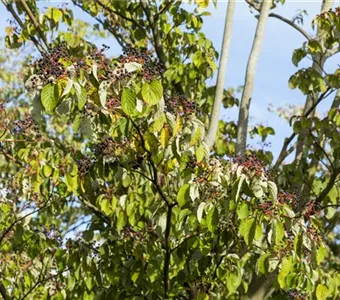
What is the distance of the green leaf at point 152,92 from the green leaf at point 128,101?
8 centimetres

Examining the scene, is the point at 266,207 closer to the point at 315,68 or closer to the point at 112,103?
the point at 112,103

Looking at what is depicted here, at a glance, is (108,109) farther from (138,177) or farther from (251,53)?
(251,53)

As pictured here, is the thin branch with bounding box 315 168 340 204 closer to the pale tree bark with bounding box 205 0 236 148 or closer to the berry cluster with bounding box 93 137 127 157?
the pale tree bark with bounding box 205 0 236 148

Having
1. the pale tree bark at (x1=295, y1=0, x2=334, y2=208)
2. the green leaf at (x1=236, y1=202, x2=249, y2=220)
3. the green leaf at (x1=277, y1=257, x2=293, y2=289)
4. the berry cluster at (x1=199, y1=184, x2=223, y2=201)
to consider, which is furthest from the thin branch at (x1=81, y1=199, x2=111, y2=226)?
the green leaf at (x1=236, y1=202, x2=249, y2=220)

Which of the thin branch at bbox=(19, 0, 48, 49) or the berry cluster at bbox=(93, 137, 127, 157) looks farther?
the thin branch at bbox=(19, 0, 48, 49)

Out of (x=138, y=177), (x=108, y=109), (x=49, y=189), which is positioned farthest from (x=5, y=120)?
(x=108, y=109)

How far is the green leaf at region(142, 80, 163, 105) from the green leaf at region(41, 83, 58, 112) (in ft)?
1.50

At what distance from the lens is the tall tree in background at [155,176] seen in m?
3.50

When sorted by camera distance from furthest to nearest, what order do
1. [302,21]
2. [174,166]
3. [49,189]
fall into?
[302,21] → [49,189] → [174,166]

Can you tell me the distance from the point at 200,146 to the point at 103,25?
3514 millimetres

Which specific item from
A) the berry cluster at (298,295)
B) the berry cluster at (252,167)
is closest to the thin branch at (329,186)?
the berry cluster at (298,295)

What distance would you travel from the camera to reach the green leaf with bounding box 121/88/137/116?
10.4ft

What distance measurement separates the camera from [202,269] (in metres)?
4.76

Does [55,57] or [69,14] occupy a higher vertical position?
[69,14]
